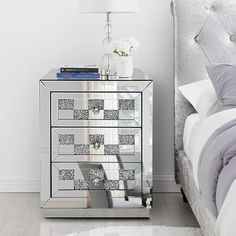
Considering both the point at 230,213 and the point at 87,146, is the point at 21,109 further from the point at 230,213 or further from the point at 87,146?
the point at 230,213

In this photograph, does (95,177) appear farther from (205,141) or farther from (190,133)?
(205,141)

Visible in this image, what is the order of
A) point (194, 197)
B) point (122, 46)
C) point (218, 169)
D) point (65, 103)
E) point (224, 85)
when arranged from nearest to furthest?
point (218, 169), point (194, 197), point (224, 85), point (65, 103), point (122, 46)

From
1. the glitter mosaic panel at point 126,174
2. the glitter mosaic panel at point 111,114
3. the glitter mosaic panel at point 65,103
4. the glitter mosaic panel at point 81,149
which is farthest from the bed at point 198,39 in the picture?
the glitter mosaic panel at point 65,103

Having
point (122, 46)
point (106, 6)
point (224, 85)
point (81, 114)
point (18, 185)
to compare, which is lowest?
point (18, 185)

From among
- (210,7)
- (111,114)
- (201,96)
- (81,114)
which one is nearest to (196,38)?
(210,7)

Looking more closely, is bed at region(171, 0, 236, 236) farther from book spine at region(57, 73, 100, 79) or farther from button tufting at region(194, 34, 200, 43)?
book spine at region(57, 73, 100, 79)

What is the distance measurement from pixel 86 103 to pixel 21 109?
739mm

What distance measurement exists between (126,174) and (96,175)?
0.16m

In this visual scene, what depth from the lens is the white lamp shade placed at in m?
3.62

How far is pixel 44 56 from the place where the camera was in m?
4.09

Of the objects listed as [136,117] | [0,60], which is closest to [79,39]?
[0,60]

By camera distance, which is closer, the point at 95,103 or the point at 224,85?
the point at 224,85

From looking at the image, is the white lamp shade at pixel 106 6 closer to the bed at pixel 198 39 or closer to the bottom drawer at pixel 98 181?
the bed at pixel 198 39

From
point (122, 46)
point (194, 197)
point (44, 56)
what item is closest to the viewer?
point (194, 197)
